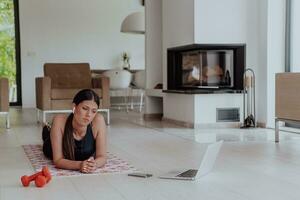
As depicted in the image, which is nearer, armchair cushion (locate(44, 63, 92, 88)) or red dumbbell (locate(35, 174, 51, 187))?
red dumbbell (locate(35, 174, 51, 187))

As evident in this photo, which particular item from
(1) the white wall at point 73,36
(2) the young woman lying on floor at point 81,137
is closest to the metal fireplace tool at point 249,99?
(2) the young woman lying on floor at point 81,137

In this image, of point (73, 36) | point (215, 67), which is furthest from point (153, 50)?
point (73, 36)

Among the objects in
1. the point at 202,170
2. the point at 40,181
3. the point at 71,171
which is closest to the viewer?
the point at 40,181

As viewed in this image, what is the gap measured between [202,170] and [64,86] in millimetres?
4241

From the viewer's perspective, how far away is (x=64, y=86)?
6.80 m

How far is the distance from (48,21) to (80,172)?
7547 millimetres

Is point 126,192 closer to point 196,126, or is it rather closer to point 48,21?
point 196,126

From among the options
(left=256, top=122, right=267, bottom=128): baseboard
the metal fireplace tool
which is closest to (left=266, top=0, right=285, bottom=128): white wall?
(left=256, top=122, right=267, bottom=128): baseboard

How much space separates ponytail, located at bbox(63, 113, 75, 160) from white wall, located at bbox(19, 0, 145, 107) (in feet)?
23.3

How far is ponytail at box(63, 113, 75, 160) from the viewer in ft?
10.2

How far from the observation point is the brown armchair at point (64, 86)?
6.23 meters

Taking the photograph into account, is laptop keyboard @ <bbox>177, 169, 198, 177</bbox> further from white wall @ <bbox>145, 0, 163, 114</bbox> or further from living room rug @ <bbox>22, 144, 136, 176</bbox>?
white wall @ <bbox>145, 0, 163, 114</bbox>

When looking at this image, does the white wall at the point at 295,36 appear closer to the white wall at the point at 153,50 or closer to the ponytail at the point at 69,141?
the white wall at the point at 153,50

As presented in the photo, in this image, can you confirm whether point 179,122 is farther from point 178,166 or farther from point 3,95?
point 178,166
